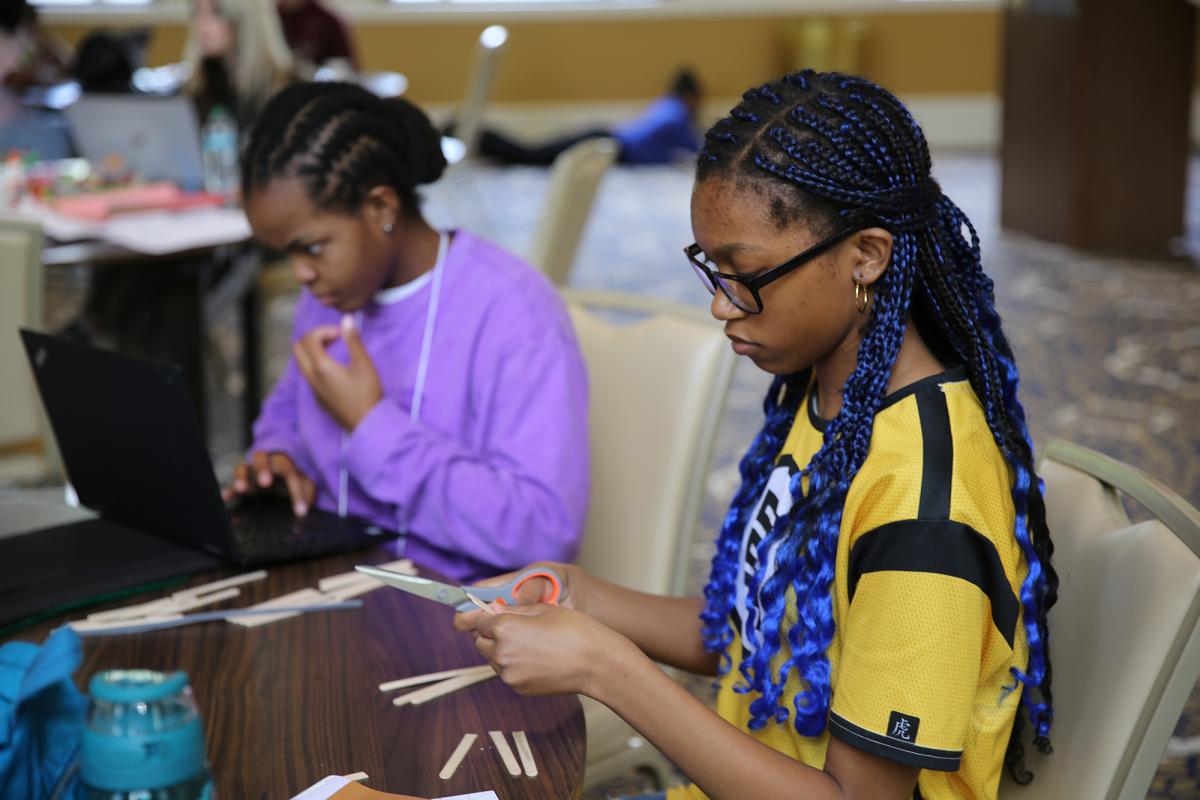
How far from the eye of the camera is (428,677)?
1.21 m

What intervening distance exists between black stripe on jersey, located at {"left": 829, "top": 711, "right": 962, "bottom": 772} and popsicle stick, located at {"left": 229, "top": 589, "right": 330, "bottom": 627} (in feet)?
1.94

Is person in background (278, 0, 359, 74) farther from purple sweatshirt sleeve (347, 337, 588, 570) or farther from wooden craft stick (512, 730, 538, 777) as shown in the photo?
wooden craft stick (512, 730, 538, 777)

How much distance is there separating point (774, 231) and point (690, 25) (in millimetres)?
9721

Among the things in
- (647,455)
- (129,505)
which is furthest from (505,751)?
(647,455)

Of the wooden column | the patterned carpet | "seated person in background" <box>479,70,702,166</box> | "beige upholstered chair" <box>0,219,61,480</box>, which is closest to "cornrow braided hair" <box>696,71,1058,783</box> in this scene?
the patterned carpet

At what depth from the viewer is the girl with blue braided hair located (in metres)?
1.03

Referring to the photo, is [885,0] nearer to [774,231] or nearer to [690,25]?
[690,25]

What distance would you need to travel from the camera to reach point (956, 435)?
3.56 feet

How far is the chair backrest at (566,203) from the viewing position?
3.30m

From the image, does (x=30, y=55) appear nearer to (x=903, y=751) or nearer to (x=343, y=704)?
(x=343, y=704)

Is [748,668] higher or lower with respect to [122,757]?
lower

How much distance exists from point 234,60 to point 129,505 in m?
3.24

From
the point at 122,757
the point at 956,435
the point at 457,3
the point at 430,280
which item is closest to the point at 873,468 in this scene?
the point at 956,435

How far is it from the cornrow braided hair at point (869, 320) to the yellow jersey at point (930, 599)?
17 mm
